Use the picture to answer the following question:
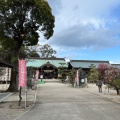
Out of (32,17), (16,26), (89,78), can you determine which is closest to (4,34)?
(16,26)

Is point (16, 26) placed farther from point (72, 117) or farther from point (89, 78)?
point (89, 78)

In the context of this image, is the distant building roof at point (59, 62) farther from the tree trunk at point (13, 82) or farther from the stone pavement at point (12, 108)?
the stone pavement at point (12, 108)

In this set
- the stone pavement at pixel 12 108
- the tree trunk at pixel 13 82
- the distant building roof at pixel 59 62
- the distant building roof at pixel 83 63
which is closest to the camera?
the stone pavement at pixel 12 108

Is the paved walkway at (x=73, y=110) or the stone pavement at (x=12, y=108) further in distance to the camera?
the stone pavement at (x=12, y=108)

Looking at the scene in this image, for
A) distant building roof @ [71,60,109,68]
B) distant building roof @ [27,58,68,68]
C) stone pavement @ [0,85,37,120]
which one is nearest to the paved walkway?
stone pavement @ [0,85,37,120]

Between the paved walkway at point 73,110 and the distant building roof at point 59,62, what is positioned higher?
the distant building roof at point 59,62

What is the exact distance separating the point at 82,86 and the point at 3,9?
68.7ft

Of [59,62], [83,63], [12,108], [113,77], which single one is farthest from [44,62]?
[12,108]

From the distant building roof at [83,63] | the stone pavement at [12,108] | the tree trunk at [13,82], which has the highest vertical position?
the distant building roof at [83,63]

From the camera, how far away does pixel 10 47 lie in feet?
111

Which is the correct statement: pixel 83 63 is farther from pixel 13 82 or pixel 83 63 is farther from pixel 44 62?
pixel 13 82

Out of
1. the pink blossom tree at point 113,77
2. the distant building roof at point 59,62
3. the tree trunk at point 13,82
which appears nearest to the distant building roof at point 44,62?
the distant building roof at point 59,62

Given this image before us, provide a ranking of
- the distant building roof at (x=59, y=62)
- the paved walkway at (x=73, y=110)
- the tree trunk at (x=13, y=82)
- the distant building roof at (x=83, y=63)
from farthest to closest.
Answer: the distant building roof at (x=59, y=62)
the distant building roof at (x=83, y=63)
the tree trunk at (x=13, y=82)
the paved walkway at (x=73, y=110)

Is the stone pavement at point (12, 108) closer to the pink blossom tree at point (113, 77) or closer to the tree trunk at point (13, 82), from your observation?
the tree trunk at point (13, 82)
